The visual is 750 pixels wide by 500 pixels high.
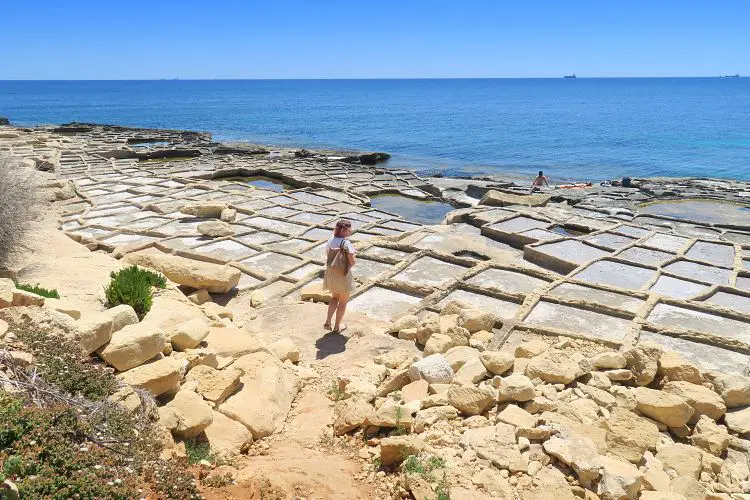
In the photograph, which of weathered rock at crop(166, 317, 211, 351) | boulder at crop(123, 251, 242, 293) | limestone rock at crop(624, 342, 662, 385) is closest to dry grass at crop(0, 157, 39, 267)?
boulder at crop(123, 251, 242, 293)

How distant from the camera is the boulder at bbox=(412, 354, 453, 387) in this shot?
5996 mm

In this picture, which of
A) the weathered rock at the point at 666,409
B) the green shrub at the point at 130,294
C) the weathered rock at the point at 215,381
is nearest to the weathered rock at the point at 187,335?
the weathered rock at the point at 215,381

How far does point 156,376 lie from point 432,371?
266 centimetres

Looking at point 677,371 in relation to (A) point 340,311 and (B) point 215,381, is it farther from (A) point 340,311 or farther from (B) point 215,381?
(B) point 215,381

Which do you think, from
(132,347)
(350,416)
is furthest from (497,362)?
(132,347)

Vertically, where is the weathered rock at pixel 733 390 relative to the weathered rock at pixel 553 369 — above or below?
below

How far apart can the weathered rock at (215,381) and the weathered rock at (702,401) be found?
171 inches

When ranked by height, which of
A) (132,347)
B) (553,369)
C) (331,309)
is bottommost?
(331,309)

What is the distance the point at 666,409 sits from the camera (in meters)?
5.46

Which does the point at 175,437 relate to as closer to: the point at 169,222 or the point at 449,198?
the point at 169,222

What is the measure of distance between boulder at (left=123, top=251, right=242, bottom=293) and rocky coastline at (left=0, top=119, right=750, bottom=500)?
1.7 inches

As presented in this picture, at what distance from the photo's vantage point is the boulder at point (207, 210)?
48.0 feet

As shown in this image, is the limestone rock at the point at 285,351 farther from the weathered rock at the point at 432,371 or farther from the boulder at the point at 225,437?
the boulder at the point at 225,437

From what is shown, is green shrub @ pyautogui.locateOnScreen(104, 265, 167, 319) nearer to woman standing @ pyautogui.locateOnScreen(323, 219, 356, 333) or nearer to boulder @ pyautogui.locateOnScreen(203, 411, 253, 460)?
boulder @ pyautogui.locateOnScreen(203, 411, 253, 460)
